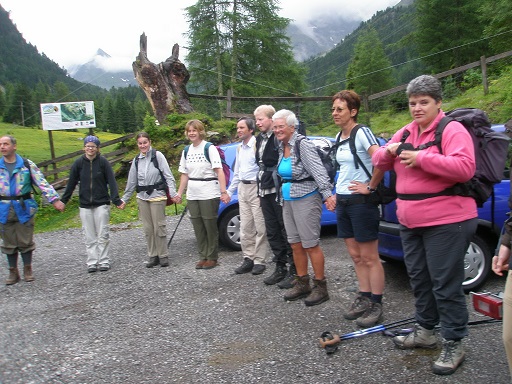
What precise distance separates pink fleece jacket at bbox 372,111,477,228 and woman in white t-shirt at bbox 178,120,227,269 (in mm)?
3139

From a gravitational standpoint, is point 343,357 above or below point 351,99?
below

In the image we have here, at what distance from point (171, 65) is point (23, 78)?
522ft

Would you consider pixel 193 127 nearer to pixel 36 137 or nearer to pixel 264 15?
pixel 264 15

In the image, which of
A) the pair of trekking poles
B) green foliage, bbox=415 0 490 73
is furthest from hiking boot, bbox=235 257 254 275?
green foliage, bbox=415 0 490 73

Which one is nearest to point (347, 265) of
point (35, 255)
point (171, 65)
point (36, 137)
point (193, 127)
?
point (193, 127)

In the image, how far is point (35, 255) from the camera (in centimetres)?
780

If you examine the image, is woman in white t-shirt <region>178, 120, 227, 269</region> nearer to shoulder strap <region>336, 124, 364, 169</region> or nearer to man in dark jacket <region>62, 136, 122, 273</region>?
man in dark jacket <region>62, 136, 122, 273</region>

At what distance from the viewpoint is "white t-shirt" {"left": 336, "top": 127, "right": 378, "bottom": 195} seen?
12.3ft

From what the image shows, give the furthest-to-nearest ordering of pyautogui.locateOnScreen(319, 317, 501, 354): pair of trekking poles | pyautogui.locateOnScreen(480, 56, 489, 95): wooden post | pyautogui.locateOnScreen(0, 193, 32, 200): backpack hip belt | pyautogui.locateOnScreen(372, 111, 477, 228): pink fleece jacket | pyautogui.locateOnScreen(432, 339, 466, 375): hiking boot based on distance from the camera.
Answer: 1. pyautogui.locateOnScreen(480, 56, 489, 95): wooden post
2. pyautogui.locateOnScreen(0, 193, 32, 200): backpack hip belt
3. pyautogui.locateOnScreen(319, 317, 501, 354): pair of trekking poles
4. pyautogui.locateOnScreen(432, 339, 466, 375): hiking boot
5. pyautogui.locateOnScreen(372, 111, 477, 228): pink fleece jacket

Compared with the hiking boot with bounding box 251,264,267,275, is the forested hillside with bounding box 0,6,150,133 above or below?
above

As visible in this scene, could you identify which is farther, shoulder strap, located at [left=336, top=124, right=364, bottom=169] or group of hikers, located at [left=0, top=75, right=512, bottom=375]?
shoulder strap, located at [left=336, top=124, right=364, bottom=169]

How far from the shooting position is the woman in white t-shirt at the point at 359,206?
374 cm

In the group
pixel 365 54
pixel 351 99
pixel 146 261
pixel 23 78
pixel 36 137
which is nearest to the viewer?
pixel 351 99

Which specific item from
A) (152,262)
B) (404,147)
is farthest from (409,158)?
(152,262)
